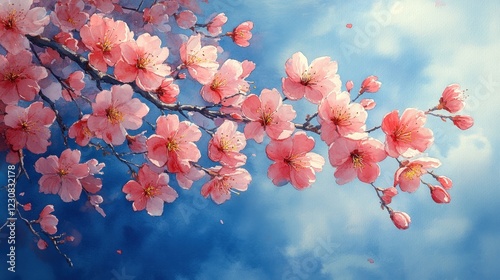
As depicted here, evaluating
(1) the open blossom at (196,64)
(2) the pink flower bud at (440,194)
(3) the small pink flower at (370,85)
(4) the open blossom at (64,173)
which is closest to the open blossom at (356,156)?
(2) the pink flower bud at (440,194)

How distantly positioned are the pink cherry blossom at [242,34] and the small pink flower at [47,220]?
76cm

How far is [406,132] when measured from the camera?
2.71 feet

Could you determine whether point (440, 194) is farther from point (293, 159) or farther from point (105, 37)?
point (105, 37)

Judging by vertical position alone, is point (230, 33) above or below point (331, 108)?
below

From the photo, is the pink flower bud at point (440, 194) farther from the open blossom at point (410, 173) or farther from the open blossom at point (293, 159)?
the open blossom at point (293, 159)

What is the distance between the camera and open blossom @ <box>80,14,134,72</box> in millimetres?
905

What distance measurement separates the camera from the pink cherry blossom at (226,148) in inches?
36.7

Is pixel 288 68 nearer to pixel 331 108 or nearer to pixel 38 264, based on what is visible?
pixel 331 108

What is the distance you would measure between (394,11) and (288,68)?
29.7 inches

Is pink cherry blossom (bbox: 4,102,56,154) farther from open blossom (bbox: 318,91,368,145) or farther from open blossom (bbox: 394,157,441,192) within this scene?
open blossom (bbox: 394,157,441,192)

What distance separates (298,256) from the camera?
4.96 feet

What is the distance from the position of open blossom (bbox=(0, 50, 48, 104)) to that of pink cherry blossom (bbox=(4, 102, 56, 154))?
0.12 ft

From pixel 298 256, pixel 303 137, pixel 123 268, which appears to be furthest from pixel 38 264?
pixel 303 137

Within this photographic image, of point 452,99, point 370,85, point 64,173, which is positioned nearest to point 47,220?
point 64,173
